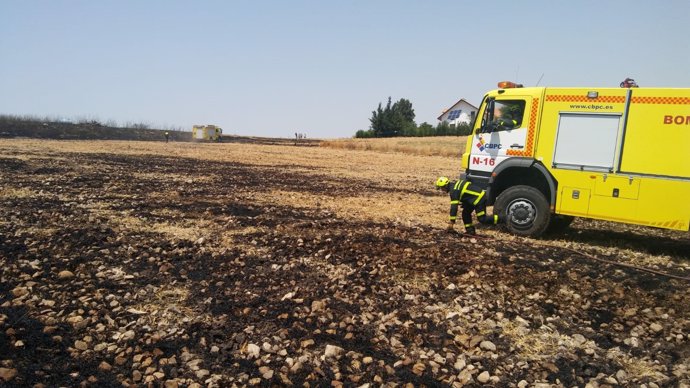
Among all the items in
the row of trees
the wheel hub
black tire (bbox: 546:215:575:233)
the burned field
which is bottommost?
the burned field

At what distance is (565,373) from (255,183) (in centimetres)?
1516

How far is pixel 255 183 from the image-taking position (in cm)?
1819

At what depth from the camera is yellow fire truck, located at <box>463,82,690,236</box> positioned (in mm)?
8227

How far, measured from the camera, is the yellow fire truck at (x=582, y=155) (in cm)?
823

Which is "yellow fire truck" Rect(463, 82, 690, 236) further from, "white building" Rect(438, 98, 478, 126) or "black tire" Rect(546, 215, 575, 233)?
"white building" Rect(438, 98, 478, 126)

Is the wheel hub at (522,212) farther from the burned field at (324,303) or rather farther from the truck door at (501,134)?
the truck door at (501,134)

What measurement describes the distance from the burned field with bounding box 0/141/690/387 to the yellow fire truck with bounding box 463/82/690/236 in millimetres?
877

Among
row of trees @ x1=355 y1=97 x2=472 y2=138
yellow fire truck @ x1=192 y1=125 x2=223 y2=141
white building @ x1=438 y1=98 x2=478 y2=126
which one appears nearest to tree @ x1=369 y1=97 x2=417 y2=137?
row of trees @ x1=355 y1=97 x2=472 y2=138

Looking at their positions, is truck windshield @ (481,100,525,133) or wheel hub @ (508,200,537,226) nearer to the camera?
wheel hub @ (508,200,537,226)

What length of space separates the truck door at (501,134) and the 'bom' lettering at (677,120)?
95.7 inches

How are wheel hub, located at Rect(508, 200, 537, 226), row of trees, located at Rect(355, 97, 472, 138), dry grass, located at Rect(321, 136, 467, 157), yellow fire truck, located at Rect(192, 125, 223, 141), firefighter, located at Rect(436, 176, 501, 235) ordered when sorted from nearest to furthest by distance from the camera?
wheel hub, located at Rect(508, 200, 537, 226)
firefighter, located at Rect(436, 176, 501, 235)
dry grass, located at Rect(321, 136, 467, 157)
yellow fire truck, located at Rect(192, 125, 223, 141)
row of trees, located at Rect(355, 97, 472, 138)

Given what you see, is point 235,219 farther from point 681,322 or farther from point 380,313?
point 681,322

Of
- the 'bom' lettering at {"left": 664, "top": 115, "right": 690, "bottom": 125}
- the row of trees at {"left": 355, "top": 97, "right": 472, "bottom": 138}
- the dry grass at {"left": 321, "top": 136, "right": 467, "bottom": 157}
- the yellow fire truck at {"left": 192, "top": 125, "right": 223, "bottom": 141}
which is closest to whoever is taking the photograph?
the 'bom' lettering at {"left": 664, "top": 115, "right": 690, "bottom": 125}

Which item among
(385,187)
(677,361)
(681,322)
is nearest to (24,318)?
(677,361)
